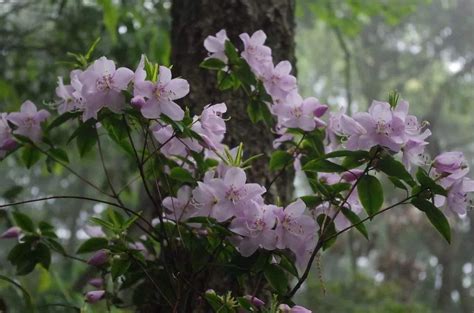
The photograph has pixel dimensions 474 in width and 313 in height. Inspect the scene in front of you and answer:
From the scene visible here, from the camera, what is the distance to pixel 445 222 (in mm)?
894

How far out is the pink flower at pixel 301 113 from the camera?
3.55 ft

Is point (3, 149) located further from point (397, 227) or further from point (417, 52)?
point (417, 52)

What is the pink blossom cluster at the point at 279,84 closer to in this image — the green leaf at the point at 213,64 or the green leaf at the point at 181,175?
the green leaf at the point at 213,64

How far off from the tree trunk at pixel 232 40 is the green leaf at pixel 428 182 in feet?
1.73

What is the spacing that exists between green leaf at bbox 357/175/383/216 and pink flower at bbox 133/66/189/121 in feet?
0.99

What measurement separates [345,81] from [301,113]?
7.28 ft

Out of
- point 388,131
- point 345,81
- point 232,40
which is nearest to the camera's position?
point 388,131

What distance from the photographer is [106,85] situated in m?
0.87

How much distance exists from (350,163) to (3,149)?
64cm

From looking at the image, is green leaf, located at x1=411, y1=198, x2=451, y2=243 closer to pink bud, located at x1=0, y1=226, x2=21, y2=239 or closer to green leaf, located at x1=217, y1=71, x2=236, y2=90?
green leaf, located at x1=217, y1=71, x2=236, y2=90

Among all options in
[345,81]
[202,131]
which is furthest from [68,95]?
[345,81]

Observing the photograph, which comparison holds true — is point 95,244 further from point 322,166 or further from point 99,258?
point 322,166

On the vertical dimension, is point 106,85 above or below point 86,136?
above

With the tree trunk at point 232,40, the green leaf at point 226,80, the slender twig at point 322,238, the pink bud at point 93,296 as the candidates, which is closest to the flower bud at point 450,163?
the slender twig at point 322,238
